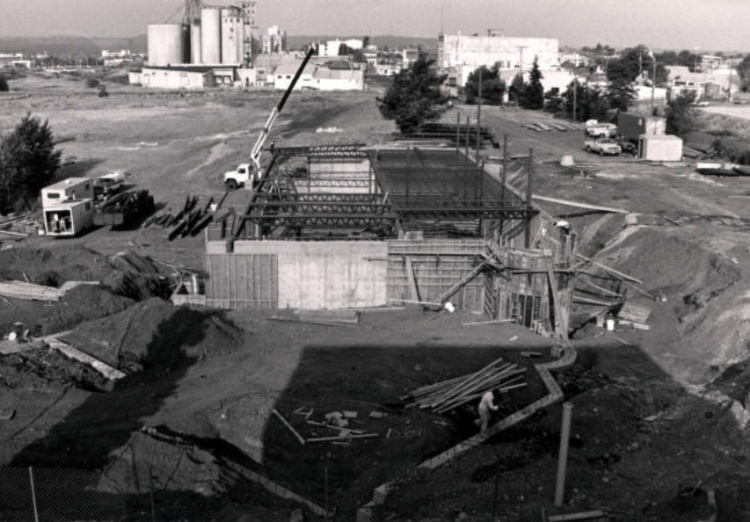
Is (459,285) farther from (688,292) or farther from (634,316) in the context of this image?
(688,292)

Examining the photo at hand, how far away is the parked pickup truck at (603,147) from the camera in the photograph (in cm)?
5369

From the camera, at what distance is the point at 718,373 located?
800 inches

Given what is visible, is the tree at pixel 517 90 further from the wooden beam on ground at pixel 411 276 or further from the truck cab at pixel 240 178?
the wooden beam on ground at pixel 411 276

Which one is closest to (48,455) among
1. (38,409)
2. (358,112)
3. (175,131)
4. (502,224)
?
(38,409)

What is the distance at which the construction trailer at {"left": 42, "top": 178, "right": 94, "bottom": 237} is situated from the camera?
36.7m

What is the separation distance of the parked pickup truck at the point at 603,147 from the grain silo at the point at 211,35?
340 feet

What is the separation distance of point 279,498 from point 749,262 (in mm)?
18773

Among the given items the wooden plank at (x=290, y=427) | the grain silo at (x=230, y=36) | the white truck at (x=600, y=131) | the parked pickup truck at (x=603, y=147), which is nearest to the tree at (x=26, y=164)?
the wooden plank at (x=290, y=427)

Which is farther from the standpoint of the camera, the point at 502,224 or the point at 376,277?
the point at 502,224

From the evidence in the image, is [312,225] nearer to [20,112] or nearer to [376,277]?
[376,277]

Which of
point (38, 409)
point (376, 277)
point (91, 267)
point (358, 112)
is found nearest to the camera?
point (38, 409)

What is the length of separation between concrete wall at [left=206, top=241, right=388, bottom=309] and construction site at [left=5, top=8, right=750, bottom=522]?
64 mm

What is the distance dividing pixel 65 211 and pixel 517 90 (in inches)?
2602

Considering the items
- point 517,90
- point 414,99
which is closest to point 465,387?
point 414,99
